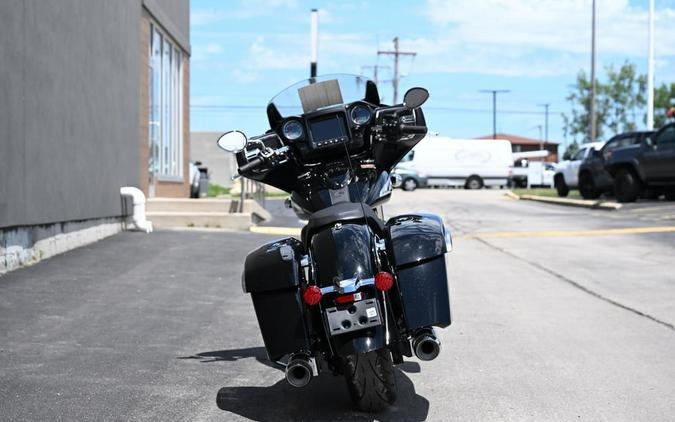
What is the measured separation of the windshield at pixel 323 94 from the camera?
537 centimetres

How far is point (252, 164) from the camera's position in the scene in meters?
5.16

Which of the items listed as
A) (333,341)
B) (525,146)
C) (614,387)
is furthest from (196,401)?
(525,146)

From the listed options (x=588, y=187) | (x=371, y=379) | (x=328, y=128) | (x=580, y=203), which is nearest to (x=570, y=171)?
(x=588, y=187)

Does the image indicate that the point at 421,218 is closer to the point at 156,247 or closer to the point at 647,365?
the point at 647,365

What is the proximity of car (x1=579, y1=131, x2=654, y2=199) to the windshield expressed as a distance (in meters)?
19.2

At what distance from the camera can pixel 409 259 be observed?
439cm

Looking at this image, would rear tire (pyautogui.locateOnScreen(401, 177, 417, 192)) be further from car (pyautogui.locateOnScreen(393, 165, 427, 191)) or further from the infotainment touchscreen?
the infotainment touchscreen

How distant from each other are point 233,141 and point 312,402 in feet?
5.11

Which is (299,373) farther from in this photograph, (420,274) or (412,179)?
(412,179)

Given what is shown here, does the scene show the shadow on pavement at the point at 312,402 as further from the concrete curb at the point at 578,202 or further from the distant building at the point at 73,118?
the concrete curb at the point at 578,202

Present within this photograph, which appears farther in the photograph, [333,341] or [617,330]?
[617,330]

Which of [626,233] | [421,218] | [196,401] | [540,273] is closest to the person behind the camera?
[421,218]

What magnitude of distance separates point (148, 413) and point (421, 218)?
1.81 metres

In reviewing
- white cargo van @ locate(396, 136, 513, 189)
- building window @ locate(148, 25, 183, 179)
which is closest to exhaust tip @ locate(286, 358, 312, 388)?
building window @ locate(148, 25, 183, 179)
